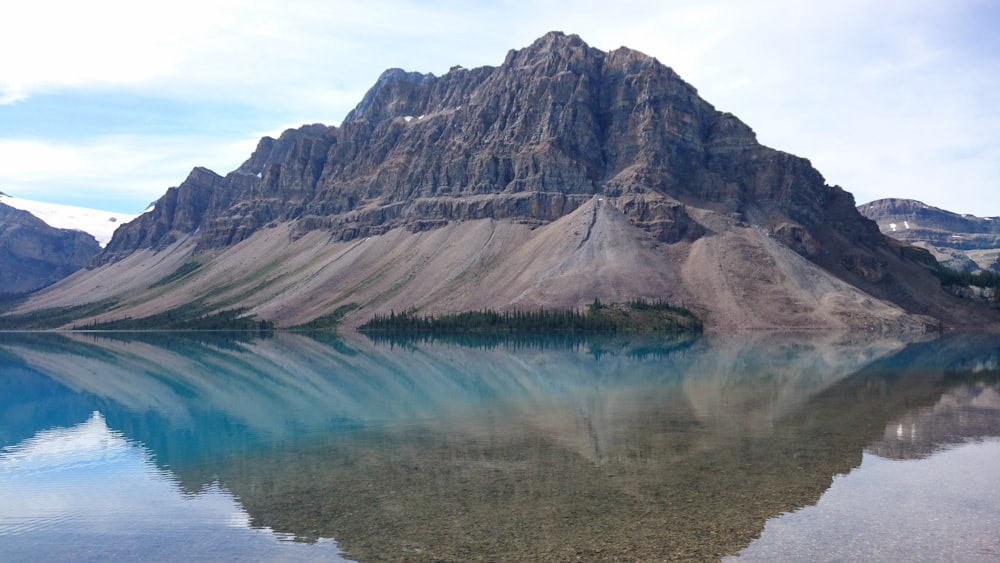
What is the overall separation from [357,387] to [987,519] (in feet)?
180

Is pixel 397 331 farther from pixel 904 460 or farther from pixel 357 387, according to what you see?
pixel 904 460

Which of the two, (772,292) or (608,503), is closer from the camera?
(608,503)

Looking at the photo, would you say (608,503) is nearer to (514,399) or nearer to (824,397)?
(514,399)

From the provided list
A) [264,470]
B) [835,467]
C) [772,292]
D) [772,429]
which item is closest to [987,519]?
[835,467]

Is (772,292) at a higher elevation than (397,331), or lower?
higher

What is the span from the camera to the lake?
77.2 feet

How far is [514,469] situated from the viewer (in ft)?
108

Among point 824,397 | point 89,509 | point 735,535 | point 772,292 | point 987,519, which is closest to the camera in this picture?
point 735,535

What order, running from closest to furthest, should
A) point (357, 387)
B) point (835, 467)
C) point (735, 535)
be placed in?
point (735, 535) < point (835, 467) < point (357, 387)

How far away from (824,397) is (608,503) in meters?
36.6

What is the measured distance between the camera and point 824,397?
56594 mm

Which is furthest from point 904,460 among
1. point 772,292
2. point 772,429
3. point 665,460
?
point 772,292

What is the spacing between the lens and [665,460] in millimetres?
34062

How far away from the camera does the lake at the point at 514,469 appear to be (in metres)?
23.5
